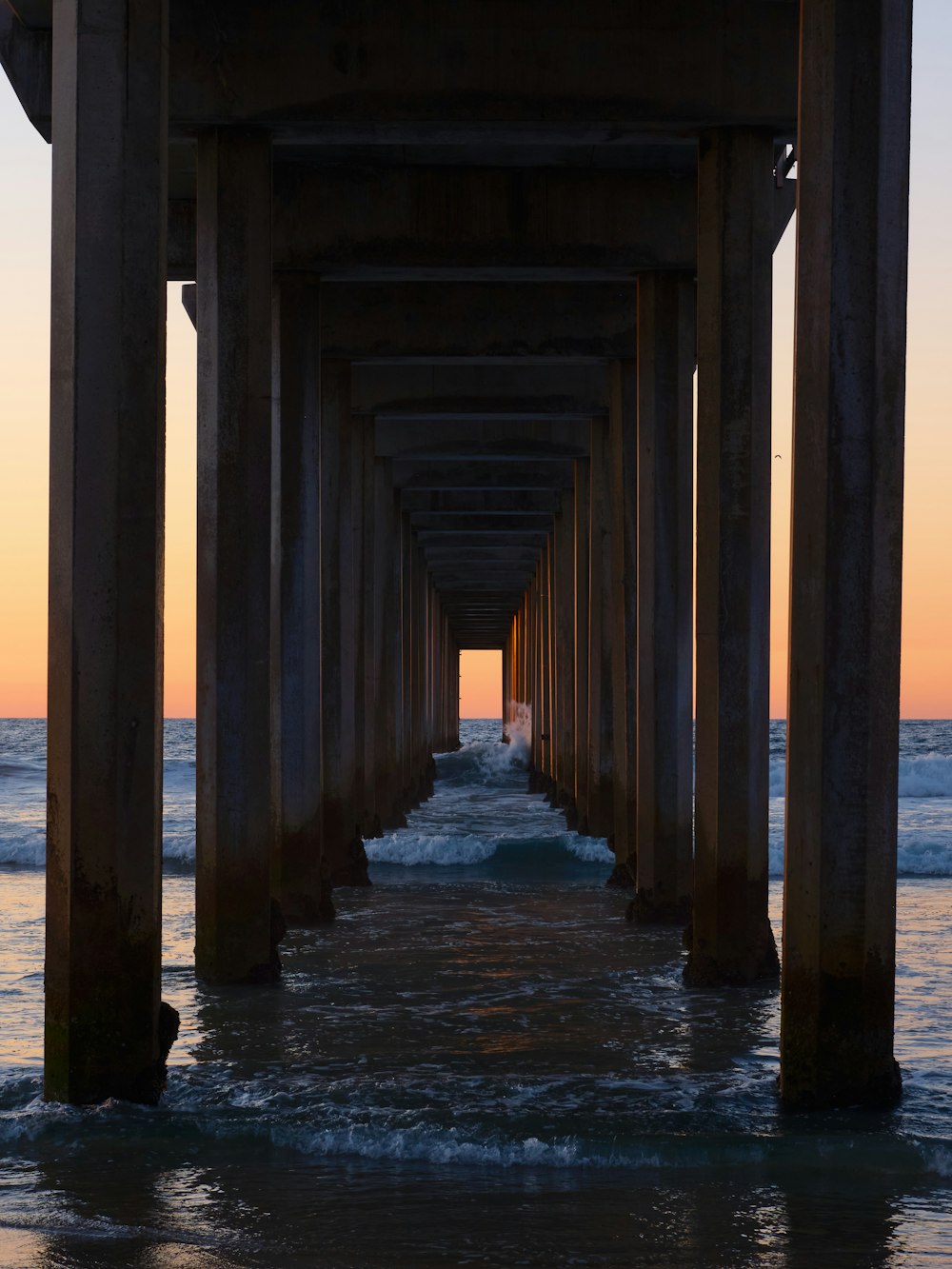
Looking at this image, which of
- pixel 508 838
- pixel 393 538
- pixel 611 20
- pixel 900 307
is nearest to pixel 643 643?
pixel 611 20

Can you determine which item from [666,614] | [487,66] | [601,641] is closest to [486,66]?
[487,66]

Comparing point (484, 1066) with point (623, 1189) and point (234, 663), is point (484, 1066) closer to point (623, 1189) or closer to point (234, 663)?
point (623, 1189)

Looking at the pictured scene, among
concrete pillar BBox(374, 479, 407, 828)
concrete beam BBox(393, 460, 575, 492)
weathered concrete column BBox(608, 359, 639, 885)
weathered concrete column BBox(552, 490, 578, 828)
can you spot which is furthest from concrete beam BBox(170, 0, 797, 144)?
weathered concrete column BBox(552, 490, 578, 828)

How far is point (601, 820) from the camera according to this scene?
19625 millimetres

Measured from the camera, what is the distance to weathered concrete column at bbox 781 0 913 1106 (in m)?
6.50

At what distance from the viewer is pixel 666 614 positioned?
12312 millimetres

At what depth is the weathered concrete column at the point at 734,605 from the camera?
9688 millimetres

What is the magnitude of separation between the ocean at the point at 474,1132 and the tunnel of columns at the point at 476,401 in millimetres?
426

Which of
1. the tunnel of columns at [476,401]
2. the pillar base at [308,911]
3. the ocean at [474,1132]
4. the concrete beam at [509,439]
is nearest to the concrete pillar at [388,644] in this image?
the concrete beam at [509,439]

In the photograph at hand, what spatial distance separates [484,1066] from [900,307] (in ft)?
13.3

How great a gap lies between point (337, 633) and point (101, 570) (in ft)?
27.9

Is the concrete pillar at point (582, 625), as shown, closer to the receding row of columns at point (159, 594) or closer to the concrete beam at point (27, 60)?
the receding row of columns at point (159, 594)

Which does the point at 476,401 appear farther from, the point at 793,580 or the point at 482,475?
the point at 793,580

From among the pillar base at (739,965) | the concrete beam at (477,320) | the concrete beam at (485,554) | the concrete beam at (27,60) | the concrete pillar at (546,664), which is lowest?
the pillar base at (739,965)
